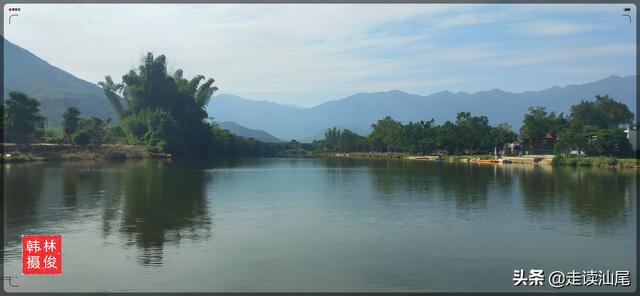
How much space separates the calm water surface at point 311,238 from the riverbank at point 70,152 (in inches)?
1573

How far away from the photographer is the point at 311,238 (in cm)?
1764

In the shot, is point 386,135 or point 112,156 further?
point 386,135

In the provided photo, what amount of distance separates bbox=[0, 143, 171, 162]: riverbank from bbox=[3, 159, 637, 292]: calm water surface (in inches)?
1573

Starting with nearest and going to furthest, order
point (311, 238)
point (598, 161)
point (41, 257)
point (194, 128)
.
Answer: point (41, 257), point (311, 238), point (598, 161), point (194, 128)

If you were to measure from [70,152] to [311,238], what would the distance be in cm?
6947

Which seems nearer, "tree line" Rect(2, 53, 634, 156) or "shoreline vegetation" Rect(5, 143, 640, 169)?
"shoreline vegetation" Rect(5, 143, 640, 169)

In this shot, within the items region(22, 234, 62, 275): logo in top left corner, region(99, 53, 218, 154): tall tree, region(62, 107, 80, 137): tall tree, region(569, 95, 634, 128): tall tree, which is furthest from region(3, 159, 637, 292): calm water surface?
region(569, 95, 634, 128): tall tree

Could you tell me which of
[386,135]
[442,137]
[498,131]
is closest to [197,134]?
[442,137]

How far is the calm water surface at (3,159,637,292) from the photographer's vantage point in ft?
40.9

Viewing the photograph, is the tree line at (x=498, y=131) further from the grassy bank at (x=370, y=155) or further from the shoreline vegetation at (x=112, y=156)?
the shoreline vegetation at (x=112, y=156)

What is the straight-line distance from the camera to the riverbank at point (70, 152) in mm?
66706

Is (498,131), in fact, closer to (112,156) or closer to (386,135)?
(386,135)

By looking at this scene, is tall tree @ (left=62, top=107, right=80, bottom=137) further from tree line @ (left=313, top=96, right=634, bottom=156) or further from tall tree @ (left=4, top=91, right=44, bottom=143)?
tree line @ (left=313, top=96, right=634, bottom=156)

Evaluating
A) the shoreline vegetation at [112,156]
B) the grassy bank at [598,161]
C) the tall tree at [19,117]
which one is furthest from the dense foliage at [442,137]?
the tall tree at [19,117]
